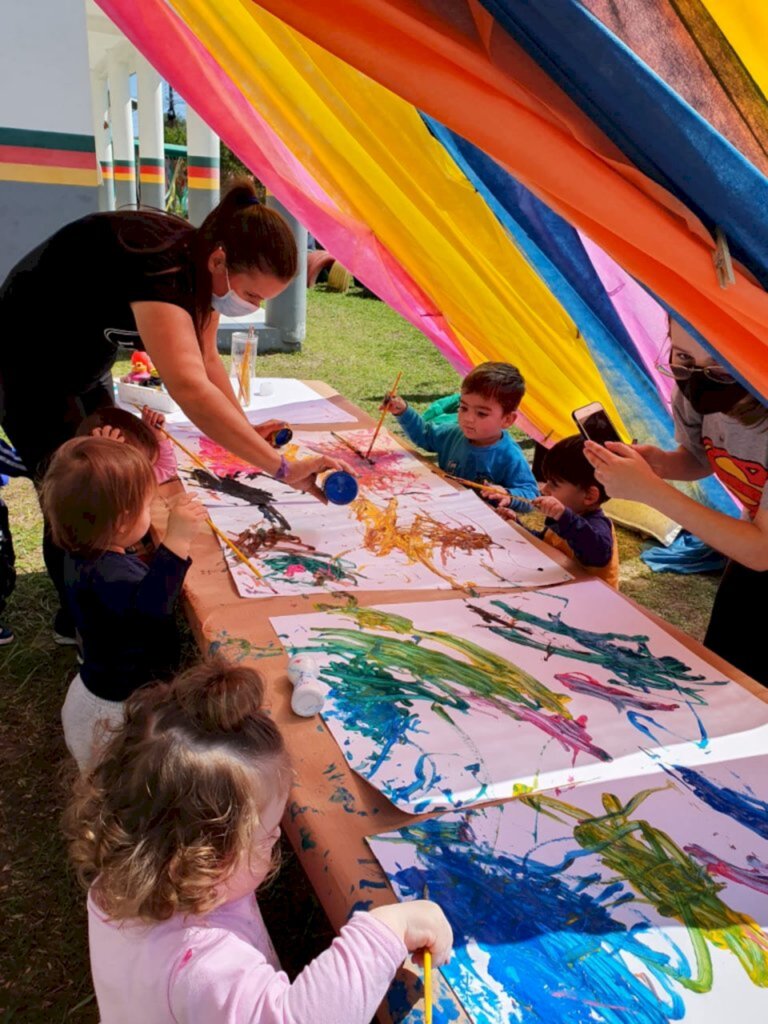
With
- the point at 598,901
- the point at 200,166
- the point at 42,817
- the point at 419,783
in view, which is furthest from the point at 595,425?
the point at 200,166

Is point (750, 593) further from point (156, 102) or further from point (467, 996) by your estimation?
point (156, 102)

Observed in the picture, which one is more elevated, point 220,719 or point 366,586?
point 220,719

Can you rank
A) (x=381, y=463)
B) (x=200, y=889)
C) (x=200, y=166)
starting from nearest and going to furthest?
(x=200, y=889), (x=381, y=463), (x=200, y=166)

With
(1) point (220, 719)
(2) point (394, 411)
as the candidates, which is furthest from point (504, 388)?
(1) point (220, 719)

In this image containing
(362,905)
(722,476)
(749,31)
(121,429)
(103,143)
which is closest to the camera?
(362,905)

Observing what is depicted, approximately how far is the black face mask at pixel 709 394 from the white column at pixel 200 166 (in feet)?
19.3

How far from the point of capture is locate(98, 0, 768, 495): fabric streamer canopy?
1.10m

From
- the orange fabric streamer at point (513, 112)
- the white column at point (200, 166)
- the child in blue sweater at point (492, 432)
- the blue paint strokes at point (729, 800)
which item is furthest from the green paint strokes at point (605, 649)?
the white column at point (200, 166)

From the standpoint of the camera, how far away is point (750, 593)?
6.09ft

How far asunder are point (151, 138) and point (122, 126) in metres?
2.70

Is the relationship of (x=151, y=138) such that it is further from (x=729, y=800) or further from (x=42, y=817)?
(x=729, y=800)

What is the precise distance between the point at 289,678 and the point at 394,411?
163cm

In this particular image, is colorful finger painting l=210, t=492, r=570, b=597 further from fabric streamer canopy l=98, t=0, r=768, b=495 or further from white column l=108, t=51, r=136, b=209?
white column l=108, t=51, r=136, b=209

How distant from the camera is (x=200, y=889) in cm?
87
